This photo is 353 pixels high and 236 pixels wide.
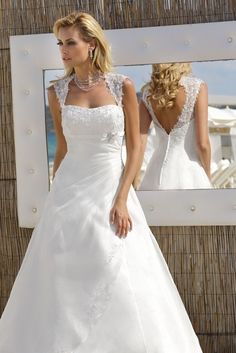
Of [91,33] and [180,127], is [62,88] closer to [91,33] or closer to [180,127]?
[91,33]

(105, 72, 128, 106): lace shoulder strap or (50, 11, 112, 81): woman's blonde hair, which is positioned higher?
(50, 11, 112, 81): woman's blonde hair

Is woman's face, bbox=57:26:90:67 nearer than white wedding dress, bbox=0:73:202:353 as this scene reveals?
No

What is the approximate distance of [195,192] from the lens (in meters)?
3.70

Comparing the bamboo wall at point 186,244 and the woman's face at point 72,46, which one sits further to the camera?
the bamboo wall at point 186,244

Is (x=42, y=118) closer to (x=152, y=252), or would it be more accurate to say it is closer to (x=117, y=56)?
(x=117, y=56)

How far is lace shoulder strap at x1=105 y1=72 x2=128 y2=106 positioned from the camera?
329 centimetres

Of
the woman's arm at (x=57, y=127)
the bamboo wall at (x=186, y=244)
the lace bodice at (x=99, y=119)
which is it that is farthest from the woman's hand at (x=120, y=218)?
the bamboo wall at (x=186, y=244)

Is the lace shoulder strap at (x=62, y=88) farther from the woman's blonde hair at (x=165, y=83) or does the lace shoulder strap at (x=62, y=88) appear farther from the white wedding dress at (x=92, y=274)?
the woman's blonde hair at (x=165, y=83)

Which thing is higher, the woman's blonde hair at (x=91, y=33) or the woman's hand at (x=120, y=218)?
the woman's blonde hair at (x=91, y=33)

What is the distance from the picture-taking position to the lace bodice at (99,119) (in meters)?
3.23

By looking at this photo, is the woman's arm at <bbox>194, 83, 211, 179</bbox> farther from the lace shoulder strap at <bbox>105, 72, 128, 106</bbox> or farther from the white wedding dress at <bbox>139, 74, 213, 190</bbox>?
the lace shoulder strap at <bbox>105, 72, 128, 106</bbox>

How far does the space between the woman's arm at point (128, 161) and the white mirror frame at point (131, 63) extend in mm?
428

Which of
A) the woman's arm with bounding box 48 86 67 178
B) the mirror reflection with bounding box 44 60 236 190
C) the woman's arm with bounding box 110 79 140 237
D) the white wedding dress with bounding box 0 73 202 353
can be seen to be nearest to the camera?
the white wedding dress with bounding box 0 73 202 353

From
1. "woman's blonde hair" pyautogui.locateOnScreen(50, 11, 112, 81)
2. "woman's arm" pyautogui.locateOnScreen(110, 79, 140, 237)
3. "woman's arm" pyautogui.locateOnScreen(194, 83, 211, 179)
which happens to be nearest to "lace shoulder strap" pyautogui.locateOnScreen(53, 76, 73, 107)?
"woman's blonde hair" pyautogui.locateOnScreen(50, 11, 112, 81)
